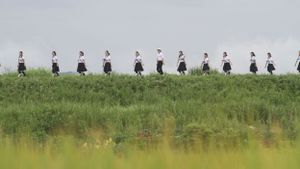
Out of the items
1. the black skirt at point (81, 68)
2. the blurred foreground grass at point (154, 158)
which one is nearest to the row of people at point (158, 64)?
the black skirt at point (81, 68)

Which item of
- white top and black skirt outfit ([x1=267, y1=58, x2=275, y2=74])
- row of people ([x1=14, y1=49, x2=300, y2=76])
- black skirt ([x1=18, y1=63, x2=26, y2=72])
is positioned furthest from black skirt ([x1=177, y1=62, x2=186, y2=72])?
black skirt ([x1=18, y1=63, x2=26, y2=72])

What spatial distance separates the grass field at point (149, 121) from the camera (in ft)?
24.1

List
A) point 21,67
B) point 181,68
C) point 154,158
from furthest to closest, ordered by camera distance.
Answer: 1. point 181,68
2. point 21,67
3. point 154,158

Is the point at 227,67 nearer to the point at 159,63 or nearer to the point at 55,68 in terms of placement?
the point at 159,63

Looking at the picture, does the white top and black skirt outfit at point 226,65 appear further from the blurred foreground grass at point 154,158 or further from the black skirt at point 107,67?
the blurred foreground grass at point 154,158

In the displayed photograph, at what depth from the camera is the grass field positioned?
735 centimetres

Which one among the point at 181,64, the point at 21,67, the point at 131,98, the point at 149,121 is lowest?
the point at 149,121

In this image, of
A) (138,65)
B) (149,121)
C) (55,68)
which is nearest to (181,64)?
(138,65)

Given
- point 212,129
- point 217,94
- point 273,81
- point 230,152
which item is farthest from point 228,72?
point 230,152

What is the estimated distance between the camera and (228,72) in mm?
39719

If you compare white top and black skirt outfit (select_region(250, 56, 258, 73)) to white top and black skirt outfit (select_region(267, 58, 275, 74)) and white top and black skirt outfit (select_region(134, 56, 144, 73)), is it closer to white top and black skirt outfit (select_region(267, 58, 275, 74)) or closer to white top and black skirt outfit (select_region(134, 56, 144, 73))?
white top and black skirt outfit (select_region(267, 58, 275, 74))

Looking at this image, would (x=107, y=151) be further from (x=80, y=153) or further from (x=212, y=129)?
(x=212, y=129)

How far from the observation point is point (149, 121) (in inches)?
A: 905

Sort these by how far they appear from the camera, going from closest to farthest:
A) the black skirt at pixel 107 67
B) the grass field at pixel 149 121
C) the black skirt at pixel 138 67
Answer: the grass field at pixel 149 121 → the black skirt at pixel 138 67 → the black skirt at pixel 107 67
